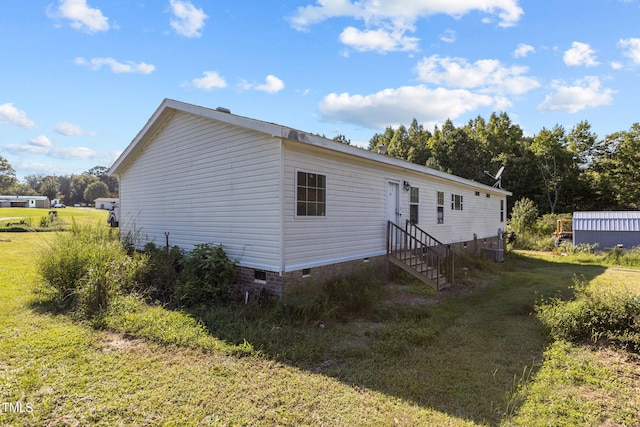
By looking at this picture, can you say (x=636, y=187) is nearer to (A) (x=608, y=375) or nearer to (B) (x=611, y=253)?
(B) (x=611, y=253)

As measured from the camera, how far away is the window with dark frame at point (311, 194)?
6828 millimetres

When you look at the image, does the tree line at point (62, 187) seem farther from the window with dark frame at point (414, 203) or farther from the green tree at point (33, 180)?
the window with dark frame at point (414, 203)

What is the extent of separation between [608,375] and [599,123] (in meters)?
39.4

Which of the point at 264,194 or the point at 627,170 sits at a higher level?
the point at 627,170

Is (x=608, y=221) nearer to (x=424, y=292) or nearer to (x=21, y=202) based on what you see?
(x=424, y=292)

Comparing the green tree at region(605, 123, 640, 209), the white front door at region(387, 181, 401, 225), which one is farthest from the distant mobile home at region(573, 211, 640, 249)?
the green tree at region(605, 123, 640, 209)

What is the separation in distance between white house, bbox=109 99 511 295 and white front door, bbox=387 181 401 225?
0.03m

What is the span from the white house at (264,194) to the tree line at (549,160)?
2479 centimetres

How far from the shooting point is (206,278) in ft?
22.0

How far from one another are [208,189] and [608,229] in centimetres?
1835

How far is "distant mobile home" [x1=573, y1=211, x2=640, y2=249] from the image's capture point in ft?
50.3

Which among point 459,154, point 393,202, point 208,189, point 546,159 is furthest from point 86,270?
point 546,159

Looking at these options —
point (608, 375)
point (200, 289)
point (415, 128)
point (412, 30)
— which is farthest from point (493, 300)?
point (415, 128)

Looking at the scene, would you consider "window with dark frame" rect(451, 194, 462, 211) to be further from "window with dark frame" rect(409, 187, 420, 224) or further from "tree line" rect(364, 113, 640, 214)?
"tree line" rect(364, 113, 640, 214)
